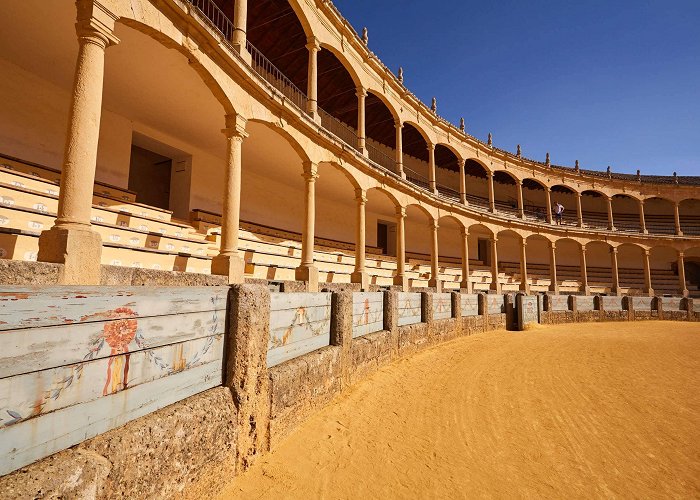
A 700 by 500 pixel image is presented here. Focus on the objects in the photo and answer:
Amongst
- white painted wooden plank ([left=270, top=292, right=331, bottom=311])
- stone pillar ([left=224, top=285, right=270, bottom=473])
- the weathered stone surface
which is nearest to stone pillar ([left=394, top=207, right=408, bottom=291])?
white painted wooden plank ([left=270, top=292, right=331, bottom=311])

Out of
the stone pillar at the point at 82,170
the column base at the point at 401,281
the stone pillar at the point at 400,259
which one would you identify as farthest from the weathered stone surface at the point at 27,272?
the column base at the point at 401,281

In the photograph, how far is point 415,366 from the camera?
635 centimetres

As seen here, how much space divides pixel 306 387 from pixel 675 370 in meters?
7.61

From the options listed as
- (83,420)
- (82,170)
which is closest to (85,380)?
(83,420)

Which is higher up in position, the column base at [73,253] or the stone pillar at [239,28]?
the stone pillar at [239,28]

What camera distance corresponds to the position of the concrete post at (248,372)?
2.71 metres

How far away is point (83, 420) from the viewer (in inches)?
66.1

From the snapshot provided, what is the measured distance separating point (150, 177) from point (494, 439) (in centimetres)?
1270

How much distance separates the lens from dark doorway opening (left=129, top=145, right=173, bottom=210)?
11719mm

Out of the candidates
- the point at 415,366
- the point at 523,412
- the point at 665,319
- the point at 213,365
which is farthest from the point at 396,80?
the point at 665,319

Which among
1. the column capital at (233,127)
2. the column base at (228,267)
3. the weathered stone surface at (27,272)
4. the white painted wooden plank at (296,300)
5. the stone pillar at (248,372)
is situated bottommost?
the stone pillar at (248,372)

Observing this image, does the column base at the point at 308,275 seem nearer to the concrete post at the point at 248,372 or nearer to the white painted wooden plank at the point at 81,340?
the concrete post at the point at 248,372

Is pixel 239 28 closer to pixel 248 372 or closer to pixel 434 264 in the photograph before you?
pixel 248 372

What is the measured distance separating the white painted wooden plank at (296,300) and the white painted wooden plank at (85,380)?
1094 mm
